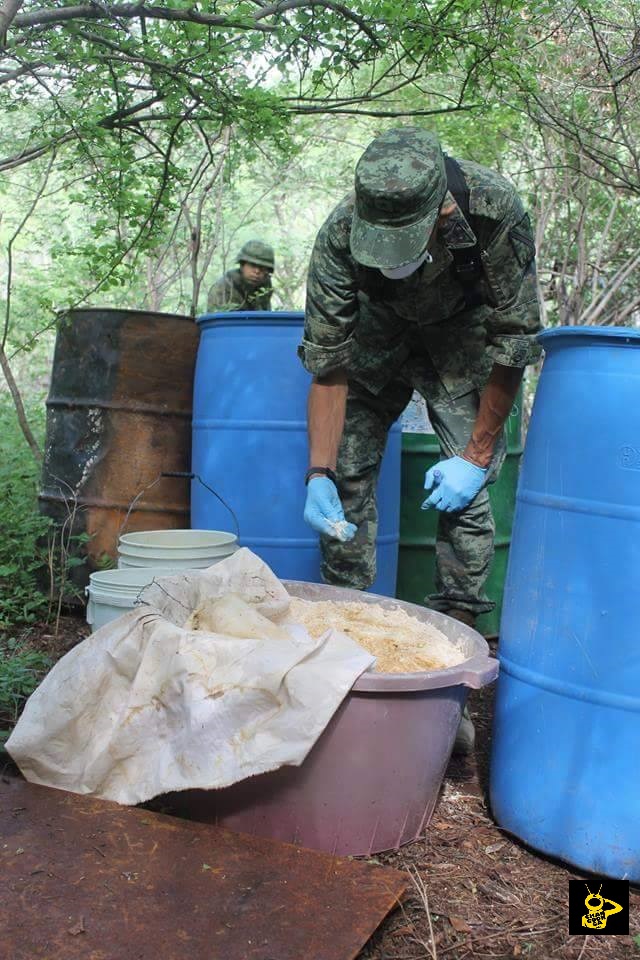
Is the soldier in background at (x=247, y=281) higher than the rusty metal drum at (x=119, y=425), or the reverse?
the soldier in background at (x=247, y=281)

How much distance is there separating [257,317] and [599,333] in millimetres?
1635

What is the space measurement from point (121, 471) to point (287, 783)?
6.55ft

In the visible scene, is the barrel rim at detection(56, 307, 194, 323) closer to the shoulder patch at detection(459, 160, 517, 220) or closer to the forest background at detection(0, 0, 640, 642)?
the forest background at detection(0, 0, 640, 642)

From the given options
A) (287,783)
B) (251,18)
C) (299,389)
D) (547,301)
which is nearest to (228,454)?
(299,389)

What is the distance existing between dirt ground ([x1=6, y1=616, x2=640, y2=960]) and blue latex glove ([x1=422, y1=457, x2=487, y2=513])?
74cm

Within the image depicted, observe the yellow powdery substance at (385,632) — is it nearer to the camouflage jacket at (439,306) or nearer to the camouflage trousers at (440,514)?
the camouflage trousers at (440,514)

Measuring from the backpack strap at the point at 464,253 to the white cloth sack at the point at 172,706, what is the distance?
3.36 feet

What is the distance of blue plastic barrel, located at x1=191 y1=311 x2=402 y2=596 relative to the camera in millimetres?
3090

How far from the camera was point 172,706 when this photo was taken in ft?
5.66

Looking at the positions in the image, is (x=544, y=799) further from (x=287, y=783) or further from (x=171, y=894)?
(x=171, y=894)

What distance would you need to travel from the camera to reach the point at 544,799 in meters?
1.79

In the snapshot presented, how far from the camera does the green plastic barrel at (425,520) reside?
3.38 m

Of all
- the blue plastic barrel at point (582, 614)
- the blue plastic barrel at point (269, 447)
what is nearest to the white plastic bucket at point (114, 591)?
the blue plastic barrel at point (269, 447)

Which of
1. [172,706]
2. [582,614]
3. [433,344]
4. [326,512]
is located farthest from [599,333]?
[172,706]
